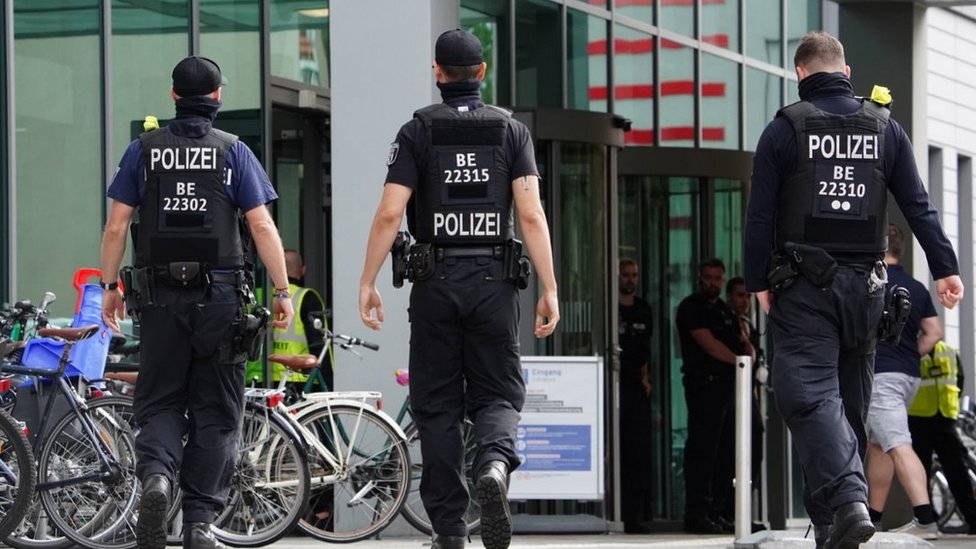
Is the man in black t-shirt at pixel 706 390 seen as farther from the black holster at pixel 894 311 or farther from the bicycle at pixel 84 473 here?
the black holster at pixel 894 311

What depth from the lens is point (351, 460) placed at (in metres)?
11.2

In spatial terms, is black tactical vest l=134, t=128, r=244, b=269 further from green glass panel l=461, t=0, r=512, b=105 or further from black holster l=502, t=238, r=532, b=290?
green glass panel l=461, t=0, r=512, b=105

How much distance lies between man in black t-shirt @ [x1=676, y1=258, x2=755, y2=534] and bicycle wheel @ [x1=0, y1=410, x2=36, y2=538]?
6558 millimetres

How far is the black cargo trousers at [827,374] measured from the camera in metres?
7.39

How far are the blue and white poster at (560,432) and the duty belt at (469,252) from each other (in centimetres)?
399

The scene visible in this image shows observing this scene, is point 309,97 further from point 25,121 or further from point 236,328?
point 236,328

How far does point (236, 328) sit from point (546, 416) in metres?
4.17

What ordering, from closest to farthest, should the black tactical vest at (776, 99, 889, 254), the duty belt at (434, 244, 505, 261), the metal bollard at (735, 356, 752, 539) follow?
1. the black tactical vest at (776, 99, 889, 254)
2. the duty belt at (434, 244, 505, 261)
3. the metal bollard at (735, 356, 752, 539)

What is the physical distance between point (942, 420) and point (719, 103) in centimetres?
622

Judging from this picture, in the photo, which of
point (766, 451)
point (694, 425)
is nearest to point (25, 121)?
point (694, 425)

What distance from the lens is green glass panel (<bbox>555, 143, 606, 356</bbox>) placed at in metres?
12.9

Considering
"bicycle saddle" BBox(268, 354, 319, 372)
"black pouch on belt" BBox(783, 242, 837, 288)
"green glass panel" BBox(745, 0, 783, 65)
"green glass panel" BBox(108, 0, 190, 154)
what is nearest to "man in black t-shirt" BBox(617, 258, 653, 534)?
"green glass panel" BBox(108, 0, 190, 154)

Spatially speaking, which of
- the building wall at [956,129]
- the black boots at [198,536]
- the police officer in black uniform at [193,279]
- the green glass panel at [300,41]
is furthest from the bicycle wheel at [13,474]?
the building wall at [956,129]

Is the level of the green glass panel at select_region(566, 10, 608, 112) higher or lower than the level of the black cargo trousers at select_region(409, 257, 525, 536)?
higher
